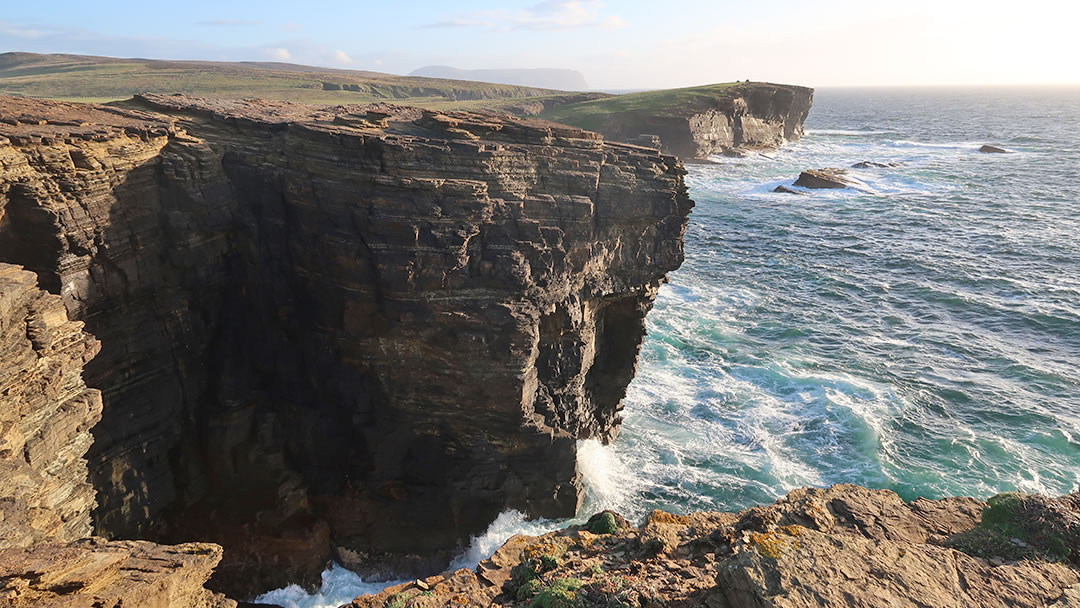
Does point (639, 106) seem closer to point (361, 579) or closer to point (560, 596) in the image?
point (361, 579)

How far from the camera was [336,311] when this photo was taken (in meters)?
21.7

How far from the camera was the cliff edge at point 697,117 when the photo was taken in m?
85.9

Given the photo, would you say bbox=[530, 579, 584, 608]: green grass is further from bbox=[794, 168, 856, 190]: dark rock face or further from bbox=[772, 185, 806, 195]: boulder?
bbox=[794, 168, 856, 190]: dark rock face

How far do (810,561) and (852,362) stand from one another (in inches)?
1173

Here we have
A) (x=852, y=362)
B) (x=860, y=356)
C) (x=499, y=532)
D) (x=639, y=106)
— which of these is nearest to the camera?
(x=499, y=532)

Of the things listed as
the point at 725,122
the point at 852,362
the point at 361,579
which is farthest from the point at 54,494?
the point at 725,122

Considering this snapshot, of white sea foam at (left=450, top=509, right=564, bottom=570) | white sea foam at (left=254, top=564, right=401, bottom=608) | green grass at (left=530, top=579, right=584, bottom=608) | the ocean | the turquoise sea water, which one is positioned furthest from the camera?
the turquoise sea water

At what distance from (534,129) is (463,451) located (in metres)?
12.2

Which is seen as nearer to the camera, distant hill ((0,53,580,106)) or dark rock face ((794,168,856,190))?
distant hill ((0,53,580,106))

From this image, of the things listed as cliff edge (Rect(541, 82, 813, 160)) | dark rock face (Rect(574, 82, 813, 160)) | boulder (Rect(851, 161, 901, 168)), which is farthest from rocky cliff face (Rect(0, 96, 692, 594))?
boulder (Rect(851, 161, 901, 168))

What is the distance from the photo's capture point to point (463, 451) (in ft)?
72.1

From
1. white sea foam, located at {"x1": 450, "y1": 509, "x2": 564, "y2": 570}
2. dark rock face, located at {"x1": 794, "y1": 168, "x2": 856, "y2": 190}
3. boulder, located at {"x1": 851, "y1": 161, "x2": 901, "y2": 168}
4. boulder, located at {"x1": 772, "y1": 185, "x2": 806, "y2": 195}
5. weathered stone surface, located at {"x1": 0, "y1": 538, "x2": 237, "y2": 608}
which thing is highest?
boulder, located at {"x1": 851, "y1": 161, "x2": 901, "y2": 168}

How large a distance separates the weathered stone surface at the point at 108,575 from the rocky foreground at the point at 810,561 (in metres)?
3.50

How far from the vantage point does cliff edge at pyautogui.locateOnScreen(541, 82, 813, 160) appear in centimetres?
8594
